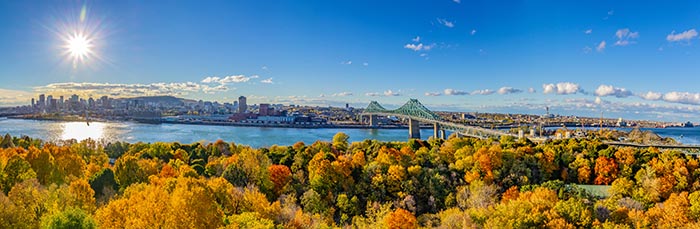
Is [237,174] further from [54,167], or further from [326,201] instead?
[54,167]

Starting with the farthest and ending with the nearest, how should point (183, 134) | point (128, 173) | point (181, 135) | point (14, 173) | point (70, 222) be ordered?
point (183, 134) → point (181, 135) → point (128, 173) → point (14, 173) → point (70, 222)

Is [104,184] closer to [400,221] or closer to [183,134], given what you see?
[400,221]

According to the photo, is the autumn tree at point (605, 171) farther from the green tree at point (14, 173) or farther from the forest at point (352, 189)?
the green tree at point (14, 173)

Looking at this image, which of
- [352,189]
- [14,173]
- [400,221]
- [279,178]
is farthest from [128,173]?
[400,221]

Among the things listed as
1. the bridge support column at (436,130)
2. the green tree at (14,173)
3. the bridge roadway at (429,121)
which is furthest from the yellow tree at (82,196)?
the bridge support column at (436,130)

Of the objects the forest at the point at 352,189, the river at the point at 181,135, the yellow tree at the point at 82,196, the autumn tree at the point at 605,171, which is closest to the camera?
the forest at the point at 352,189

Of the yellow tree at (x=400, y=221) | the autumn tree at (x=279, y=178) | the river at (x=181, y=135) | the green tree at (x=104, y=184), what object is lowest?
the river at (x=181, y=135)

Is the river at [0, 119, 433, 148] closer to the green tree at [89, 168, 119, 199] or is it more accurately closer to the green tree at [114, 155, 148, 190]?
the green tree at [114, 155, 148, 190]

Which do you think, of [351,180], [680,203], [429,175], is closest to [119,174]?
[351,180]

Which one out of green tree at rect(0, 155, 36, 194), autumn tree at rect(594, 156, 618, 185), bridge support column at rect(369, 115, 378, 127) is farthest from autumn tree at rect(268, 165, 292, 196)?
bridge support column at rect(369, 115, 378, 127)
